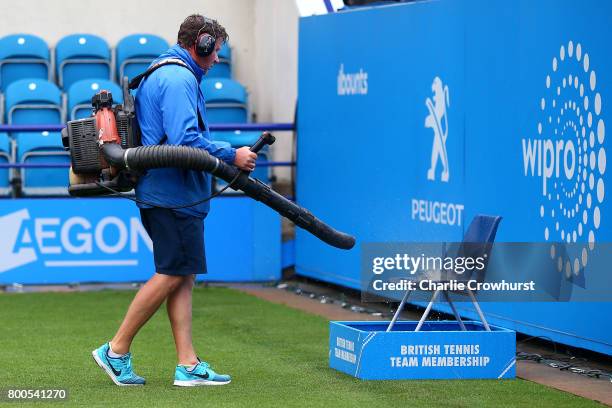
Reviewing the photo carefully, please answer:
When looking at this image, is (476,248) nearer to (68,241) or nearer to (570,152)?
(570,152)

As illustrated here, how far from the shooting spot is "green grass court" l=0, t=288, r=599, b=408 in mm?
6938

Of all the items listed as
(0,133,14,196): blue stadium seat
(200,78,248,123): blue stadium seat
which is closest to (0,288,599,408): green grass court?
(0,133,14,196): blue stadium seat

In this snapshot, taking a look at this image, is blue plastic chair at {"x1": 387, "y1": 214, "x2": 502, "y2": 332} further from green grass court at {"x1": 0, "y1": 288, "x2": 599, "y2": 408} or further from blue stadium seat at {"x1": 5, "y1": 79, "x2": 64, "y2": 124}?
blue stadium seat at {"x1": 5, "y1": 79, "x2": 64, "y2": 124}

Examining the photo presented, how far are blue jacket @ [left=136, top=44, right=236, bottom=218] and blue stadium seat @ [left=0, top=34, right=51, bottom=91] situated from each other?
8.09 m

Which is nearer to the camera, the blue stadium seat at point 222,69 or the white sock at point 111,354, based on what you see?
the white sock at point 111,354

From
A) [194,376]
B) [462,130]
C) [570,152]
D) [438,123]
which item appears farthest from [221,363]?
[438,123]

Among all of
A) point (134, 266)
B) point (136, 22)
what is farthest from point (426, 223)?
point (136, 22)

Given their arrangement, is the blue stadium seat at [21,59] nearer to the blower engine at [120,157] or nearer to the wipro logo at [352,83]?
the wipro logo at [352,83]

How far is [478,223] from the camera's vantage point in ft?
27.4

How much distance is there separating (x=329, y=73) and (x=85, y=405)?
6538 millimetres

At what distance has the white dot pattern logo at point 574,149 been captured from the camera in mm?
8359

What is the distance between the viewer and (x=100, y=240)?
41.9ft

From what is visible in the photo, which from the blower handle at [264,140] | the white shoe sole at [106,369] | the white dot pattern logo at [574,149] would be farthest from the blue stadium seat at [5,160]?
the blower handle at [264,140]

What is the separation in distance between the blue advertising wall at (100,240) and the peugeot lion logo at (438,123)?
2.90 metres
